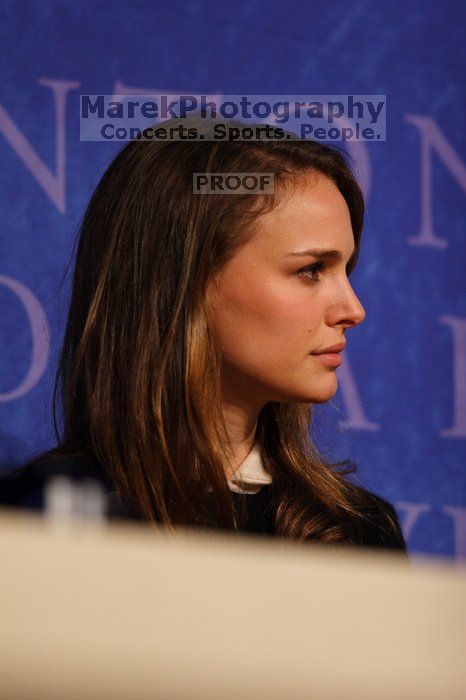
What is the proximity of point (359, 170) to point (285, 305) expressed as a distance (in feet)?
1.32

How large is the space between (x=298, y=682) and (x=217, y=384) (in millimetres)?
680

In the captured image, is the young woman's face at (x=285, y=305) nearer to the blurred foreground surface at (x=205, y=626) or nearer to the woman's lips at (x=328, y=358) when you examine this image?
the woman's lips at (x=328, y=358)

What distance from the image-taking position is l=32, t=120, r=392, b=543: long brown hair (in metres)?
0.78

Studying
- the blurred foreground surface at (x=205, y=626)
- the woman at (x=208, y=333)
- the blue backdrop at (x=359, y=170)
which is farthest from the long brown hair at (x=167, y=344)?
the blurred foreground surface at (x=205, y=626)

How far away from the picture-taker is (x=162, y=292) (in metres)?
0.81

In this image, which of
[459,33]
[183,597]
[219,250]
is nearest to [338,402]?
[219,250]

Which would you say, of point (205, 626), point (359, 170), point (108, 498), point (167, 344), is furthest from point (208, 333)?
point (205, 626)

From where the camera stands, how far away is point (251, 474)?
83 centimetres

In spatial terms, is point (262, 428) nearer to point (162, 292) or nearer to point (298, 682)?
point (162, 292)

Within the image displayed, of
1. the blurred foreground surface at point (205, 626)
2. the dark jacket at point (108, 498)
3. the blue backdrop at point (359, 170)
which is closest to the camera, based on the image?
the blurred foreground surface at point (205, 626)

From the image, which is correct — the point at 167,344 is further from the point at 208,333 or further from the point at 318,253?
the point at 318,253

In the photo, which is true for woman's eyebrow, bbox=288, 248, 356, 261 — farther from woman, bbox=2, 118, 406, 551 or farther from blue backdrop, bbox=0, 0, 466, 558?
blue backdrop, bbox=0, 0, 466, 558

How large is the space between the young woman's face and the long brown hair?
14 mm

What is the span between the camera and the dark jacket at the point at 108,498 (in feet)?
2.53
